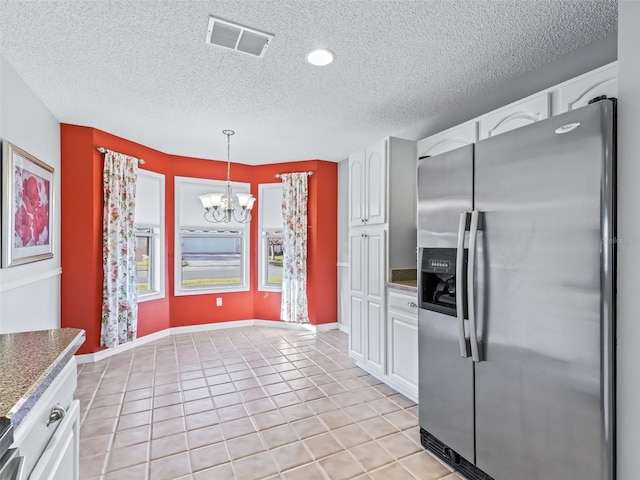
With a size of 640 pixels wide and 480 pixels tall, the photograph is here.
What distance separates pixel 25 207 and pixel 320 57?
2.37m

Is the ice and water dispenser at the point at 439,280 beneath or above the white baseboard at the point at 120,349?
above

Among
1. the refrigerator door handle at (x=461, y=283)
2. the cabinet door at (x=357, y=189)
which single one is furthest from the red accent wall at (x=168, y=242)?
the refrigerator door handle at (x=461, y=283)

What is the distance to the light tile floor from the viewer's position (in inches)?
74.9

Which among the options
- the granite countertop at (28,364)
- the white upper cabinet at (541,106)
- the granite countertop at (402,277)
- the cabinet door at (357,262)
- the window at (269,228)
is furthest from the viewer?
the window at (269,228)

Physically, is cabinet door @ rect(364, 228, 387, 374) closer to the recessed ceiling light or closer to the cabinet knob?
the recessed ceiling light

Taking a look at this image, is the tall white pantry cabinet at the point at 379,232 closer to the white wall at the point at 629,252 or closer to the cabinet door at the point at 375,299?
the cabinet door at the point at 375,299

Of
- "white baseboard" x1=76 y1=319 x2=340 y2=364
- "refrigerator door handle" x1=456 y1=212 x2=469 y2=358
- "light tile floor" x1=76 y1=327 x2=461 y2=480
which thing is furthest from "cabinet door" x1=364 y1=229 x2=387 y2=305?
"white baseboard" x1=76 y1=319 x2=340 y2=364

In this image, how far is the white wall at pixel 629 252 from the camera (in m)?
1.20

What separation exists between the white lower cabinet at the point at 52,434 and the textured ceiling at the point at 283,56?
176 cm

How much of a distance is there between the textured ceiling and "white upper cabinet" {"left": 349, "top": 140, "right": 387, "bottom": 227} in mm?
353

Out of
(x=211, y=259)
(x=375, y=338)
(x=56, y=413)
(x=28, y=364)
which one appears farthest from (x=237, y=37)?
(x=211, y=259)

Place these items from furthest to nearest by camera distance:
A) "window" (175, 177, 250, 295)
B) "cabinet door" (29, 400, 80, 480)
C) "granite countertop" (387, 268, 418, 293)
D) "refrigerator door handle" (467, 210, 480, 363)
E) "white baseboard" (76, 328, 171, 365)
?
"window" (175, 177, 250, 295) < "white baseboard" (76, 328, 171, 365) < "granite countertop" (387, 268, 418, 293) < "refrigerator door handle" (467, 210, 480, 363) < "cabinet door" (29, 400, 80, 480)

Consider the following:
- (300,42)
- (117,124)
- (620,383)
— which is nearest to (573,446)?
(620,383)

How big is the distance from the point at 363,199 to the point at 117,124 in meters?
2.58
